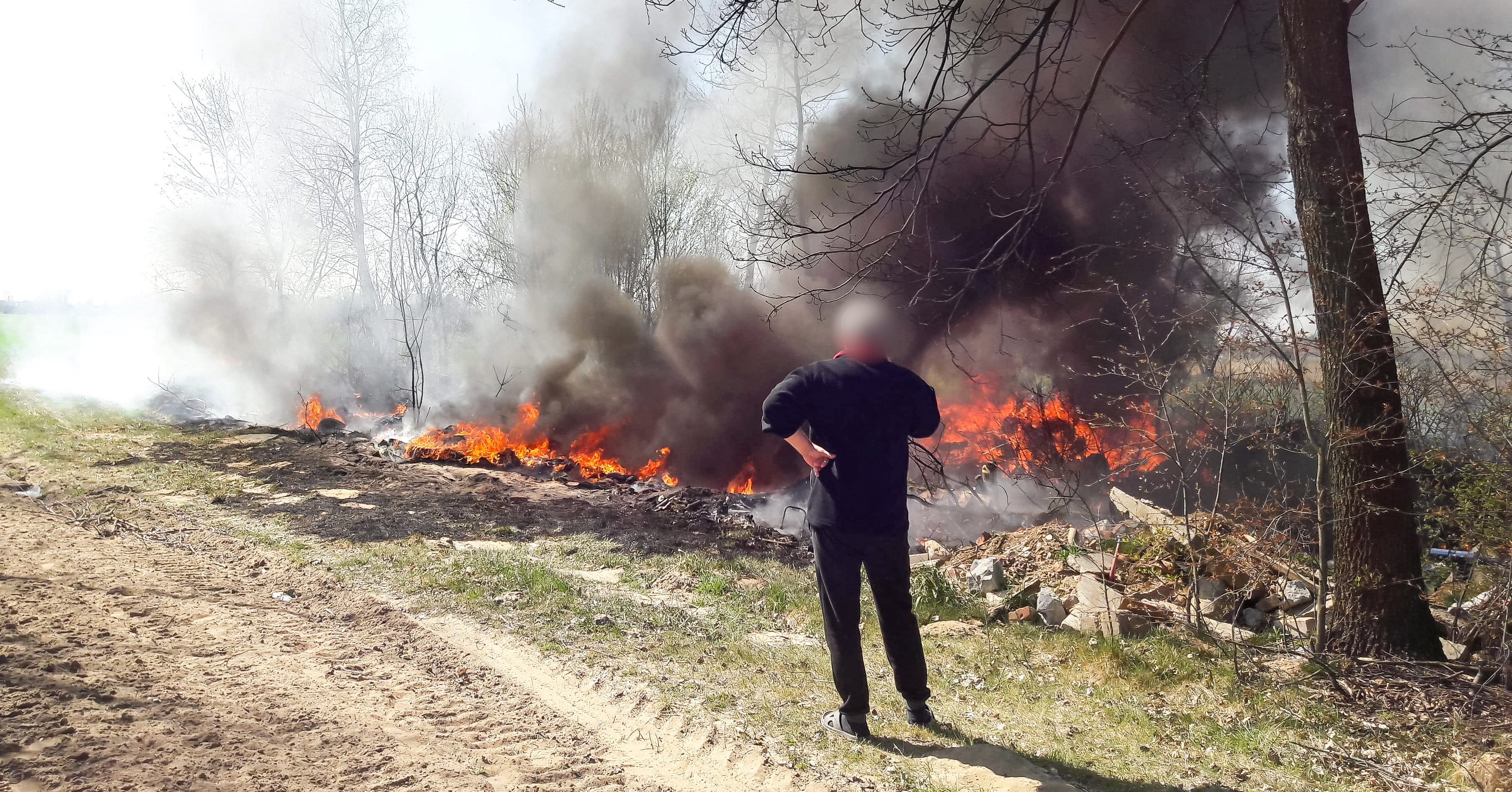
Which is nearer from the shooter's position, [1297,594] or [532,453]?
[1297,594]

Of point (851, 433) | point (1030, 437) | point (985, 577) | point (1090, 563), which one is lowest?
point (985, 577)

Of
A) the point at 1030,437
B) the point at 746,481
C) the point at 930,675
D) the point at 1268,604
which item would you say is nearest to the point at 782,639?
the point at 930,675

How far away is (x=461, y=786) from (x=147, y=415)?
68.9 feet

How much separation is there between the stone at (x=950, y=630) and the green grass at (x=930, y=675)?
0.36 ft

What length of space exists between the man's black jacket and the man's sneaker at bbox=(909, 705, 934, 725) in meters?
0.98

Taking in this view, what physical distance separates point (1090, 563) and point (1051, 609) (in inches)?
37.4

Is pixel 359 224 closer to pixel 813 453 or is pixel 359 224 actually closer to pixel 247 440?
pixel 247 440

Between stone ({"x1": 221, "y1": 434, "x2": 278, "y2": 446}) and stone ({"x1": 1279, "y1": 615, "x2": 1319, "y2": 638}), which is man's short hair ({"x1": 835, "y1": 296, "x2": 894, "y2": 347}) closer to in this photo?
stone ({"x1": 1279, "y1": 615, "x2": 1319, "y2": 638})

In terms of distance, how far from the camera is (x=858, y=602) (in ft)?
11.6

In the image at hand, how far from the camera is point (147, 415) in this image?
18.6 metres

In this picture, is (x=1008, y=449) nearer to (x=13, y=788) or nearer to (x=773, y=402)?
(x=773, y=402)

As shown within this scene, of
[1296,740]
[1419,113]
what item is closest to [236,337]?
[1296,740]

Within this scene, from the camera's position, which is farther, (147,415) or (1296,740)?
(147,415)

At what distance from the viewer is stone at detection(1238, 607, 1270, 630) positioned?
17.8ft
